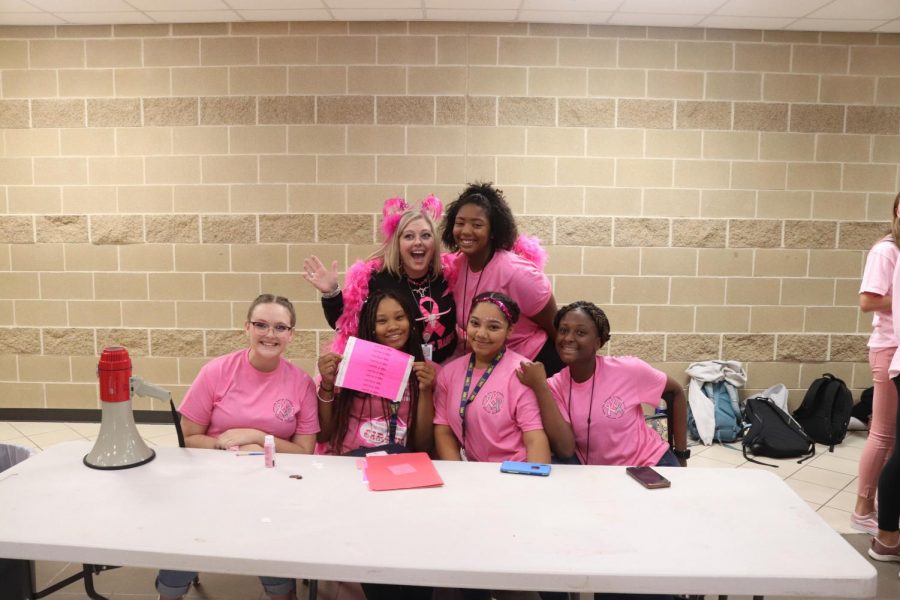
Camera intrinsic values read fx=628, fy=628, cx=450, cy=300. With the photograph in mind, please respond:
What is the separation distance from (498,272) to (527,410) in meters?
0.69

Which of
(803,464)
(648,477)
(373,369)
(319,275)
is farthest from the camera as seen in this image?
(803,464)

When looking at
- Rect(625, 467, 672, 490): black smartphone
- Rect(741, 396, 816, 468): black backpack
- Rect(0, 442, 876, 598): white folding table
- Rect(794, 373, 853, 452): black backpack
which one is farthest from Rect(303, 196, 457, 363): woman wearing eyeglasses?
Rect(794, 373, 853, 452): black backpack

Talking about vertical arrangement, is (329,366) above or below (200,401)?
above

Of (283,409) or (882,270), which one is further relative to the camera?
(882,270)

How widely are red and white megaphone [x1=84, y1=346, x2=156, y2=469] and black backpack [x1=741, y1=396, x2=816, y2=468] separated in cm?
356

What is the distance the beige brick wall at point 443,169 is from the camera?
4.37 m

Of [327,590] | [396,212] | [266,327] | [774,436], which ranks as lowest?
[327,590]

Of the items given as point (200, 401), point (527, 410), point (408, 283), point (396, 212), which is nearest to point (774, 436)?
point (527, 410)

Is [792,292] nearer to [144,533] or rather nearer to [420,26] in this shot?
[420,26]

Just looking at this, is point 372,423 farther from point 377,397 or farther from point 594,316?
point 594,316

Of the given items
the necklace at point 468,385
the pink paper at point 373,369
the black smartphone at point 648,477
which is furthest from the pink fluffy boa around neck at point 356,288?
the black smartphone at point 648,477

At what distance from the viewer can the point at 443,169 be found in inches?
175

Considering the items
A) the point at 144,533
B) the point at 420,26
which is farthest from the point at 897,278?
the point at 420,26

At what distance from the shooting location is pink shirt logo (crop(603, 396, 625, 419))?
210 cm
